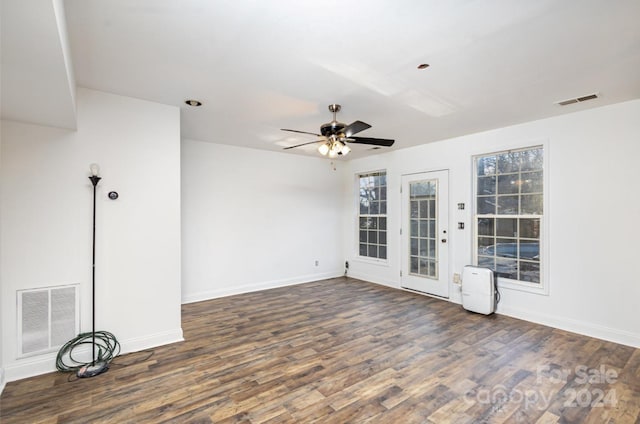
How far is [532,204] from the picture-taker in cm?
408

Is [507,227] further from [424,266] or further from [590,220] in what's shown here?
[424,266]

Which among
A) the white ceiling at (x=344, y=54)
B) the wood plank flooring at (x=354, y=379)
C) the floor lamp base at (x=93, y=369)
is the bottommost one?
the wood plank flooring at (x=354, y=379)

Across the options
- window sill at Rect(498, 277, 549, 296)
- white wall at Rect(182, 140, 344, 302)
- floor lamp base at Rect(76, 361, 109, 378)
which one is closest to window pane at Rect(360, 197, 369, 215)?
white wall at Rect(182, 140, 344, 302)

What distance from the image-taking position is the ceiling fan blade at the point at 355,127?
299cm

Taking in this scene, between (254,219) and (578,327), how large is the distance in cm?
499

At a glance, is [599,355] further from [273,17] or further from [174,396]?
[273,17]

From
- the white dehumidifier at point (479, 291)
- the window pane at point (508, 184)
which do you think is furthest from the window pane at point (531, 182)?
the white dehumidifier at point (479, 291)

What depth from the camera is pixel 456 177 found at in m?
4.86

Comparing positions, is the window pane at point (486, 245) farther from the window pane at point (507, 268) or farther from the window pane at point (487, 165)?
the window pane at point (487, 165)

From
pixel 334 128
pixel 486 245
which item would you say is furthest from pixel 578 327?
pixel 334 128

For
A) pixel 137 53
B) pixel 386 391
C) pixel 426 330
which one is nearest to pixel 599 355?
pixel 426 330

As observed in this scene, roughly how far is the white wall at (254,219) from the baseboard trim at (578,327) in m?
3.57

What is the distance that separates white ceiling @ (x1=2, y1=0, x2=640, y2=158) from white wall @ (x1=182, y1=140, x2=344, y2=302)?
172 centimetres

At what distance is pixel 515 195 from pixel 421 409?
3.35 m
